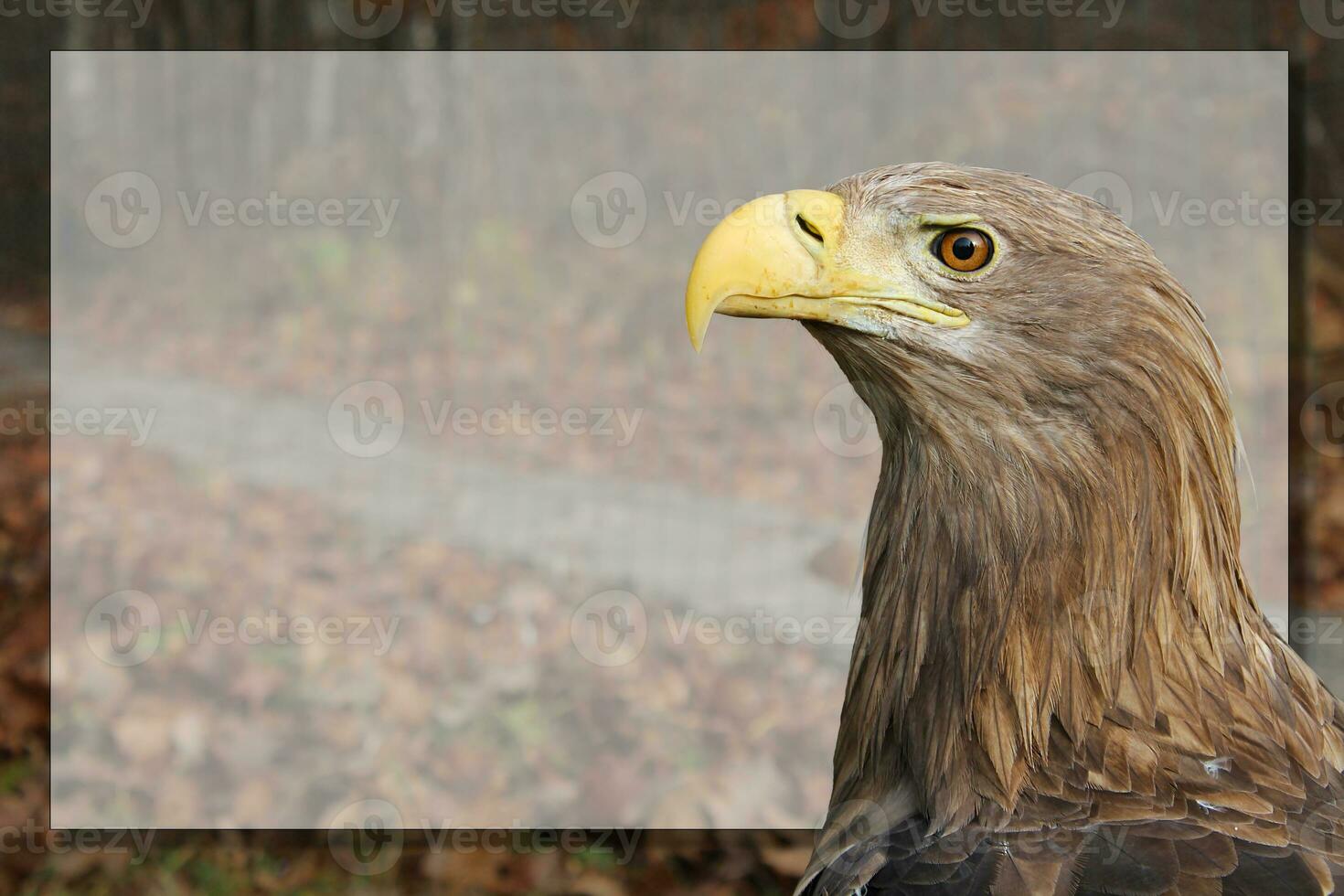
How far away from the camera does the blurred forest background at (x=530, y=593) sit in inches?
171

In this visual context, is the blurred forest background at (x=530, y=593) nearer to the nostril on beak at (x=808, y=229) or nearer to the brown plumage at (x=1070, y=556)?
the brown plumage at (x=1070, y=556)

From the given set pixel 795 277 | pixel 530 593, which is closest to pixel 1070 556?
pixel 795 277

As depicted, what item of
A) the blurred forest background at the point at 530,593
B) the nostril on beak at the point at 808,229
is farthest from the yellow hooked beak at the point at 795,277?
the blurred forest background at the point at 530,593

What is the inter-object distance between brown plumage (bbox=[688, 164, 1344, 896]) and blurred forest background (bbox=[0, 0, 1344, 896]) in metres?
2.56

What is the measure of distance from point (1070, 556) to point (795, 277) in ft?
2.13

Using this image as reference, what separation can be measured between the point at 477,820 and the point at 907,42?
11.9 ft

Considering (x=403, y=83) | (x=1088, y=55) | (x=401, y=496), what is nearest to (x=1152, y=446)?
(x=1088, y=55)

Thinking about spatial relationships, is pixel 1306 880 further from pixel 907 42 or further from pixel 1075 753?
pixel 907 42

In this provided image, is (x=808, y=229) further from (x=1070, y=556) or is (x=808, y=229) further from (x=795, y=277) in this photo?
(x=1070, y=556)

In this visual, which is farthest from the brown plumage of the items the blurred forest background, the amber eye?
the blurred forest background

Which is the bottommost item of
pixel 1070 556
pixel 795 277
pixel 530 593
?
pixel 530 593

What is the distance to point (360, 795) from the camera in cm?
480

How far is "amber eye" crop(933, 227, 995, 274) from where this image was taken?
6.40 feet

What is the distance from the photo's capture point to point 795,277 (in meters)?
1.94
